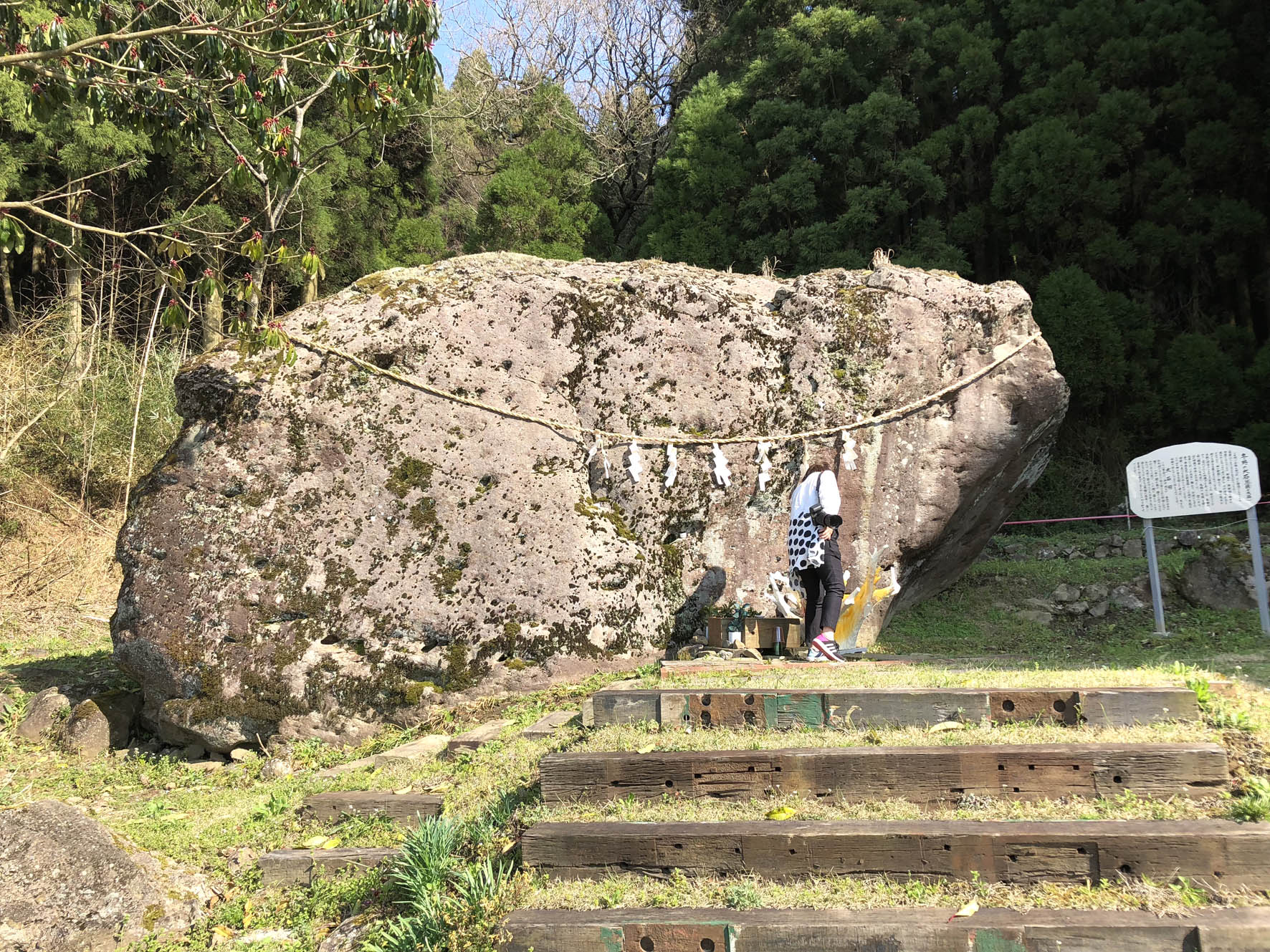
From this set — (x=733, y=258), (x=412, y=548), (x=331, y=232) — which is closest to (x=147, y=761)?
(x=412, y=548)

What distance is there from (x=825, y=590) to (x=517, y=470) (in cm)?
245

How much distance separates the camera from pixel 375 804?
5.12 metres

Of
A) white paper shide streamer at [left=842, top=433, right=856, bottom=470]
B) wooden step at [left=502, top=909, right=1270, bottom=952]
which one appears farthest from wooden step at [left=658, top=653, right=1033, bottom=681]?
wooden step at [left=502, top=909, right=1270, bottom=952]

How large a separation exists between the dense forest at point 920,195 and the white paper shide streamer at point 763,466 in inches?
301

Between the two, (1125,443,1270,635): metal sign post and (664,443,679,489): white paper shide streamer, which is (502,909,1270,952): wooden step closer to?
(664,443,679,489): white paper shide streamer

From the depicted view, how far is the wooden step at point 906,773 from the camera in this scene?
12.0 feet

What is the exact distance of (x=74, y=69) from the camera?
646 centimetres

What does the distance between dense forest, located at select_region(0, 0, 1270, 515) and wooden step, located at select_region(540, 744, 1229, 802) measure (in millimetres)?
10218

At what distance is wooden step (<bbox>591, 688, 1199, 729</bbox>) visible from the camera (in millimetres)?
4176

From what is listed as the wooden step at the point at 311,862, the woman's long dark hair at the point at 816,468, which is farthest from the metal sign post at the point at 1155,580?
the wooden step at the point at 311,862

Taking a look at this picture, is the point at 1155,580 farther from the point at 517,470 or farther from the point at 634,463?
the point at 517,470

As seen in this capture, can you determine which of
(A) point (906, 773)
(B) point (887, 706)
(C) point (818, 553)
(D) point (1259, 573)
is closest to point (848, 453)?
(C) point (818, 553)

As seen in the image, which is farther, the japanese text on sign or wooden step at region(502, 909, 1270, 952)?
the japanese text on sign

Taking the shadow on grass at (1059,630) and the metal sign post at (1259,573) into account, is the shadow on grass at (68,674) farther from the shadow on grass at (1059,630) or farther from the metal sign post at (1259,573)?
the metal sign post at (1259,573)
